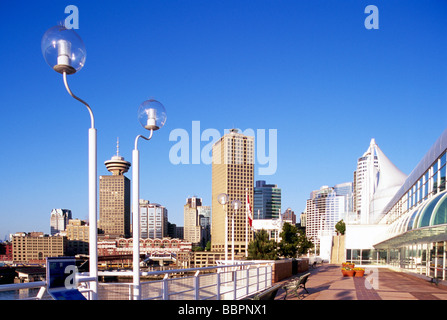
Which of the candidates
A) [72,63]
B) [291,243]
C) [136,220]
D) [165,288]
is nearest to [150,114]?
[136,220]

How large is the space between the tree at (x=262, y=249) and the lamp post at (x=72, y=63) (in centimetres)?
2053

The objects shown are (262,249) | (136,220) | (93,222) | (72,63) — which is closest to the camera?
(93,222)

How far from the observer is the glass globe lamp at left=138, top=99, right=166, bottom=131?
741cm

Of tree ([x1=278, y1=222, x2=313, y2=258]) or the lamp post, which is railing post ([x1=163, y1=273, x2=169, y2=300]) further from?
tree ([x1=278, y1=222, x2=313, y2=258])

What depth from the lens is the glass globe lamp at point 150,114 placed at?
741 centimetres

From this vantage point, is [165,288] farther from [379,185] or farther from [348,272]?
[379,185]

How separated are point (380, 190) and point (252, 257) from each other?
137 ft

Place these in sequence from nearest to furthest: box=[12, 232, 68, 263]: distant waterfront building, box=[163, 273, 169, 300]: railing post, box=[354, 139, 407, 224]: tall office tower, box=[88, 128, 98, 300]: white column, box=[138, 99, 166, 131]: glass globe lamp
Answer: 1. box=[88, 128, 98, 300]: white column
2. box=[163, 273, 169, 300]: railing post
3. box=[138, 99, 166, 131]: glass globe lamp
4. box=[354, 139, 407, 224]: tall office tower
5. box=[12, 232, 68, 263]: distant waterfront building

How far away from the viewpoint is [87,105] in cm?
536

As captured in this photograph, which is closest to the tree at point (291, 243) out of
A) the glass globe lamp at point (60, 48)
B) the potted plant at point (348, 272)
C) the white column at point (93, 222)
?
the potted plant at point (348, 272)

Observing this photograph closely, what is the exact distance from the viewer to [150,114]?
7406 mm

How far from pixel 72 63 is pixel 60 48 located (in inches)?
9.2

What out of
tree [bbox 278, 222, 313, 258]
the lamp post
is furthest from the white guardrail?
tree [bbox 278, 222, 313, 258]

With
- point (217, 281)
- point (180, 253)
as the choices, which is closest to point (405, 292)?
point (217, 281)
